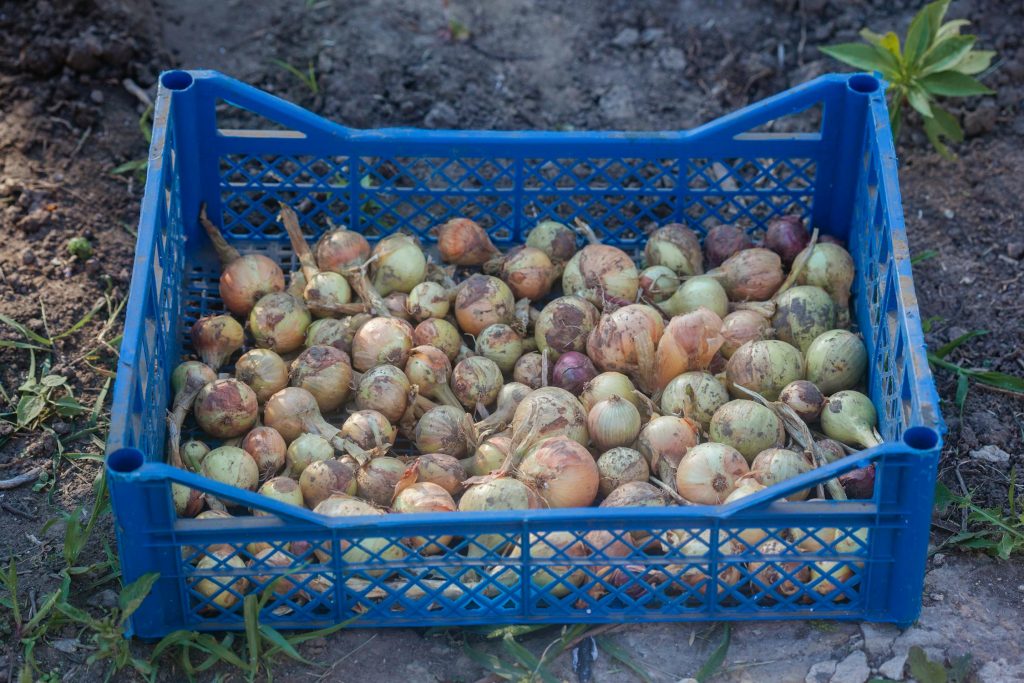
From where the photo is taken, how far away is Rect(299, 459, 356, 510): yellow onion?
8.78 ft

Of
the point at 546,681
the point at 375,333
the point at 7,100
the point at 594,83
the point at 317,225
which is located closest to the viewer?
the point at 546,681

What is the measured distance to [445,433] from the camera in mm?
2830

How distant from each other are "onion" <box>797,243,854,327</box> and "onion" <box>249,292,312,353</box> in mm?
1241

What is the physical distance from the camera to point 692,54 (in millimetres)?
4184

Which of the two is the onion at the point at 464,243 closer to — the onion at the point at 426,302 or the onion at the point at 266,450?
the onion at the point at 426,302

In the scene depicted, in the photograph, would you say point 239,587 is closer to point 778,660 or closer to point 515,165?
point 778,660

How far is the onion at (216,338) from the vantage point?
120 inches

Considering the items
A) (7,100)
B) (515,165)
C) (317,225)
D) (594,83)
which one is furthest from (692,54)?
(7,100)

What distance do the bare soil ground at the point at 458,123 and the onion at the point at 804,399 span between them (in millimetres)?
390

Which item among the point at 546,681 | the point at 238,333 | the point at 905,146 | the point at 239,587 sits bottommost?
the point at 546,681

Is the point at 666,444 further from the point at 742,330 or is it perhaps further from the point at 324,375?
the point at 324,375

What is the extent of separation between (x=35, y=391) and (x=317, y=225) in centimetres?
87

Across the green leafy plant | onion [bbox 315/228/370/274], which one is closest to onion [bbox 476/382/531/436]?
onion [bbox 315/228/370/274]

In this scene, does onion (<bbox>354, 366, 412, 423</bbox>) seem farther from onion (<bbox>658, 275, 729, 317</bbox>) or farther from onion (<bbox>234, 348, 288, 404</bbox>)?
onion (<bbox>658, 275, 729, 317</bbox>)
